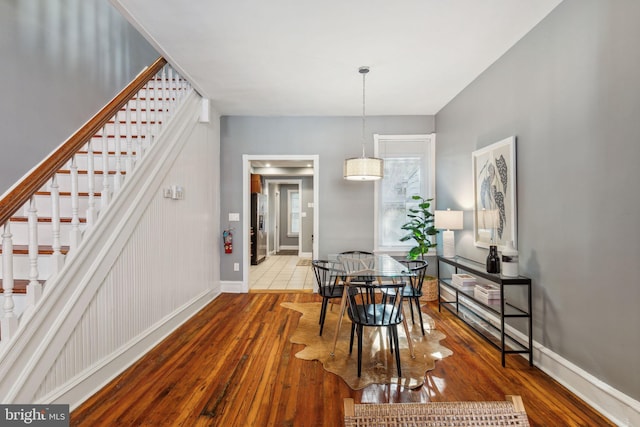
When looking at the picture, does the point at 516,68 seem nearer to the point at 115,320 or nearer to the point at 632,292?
the point at 632,292

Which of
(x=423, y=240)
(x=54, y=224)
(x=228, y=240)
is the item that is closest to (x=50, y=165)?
(x=54, y=224)

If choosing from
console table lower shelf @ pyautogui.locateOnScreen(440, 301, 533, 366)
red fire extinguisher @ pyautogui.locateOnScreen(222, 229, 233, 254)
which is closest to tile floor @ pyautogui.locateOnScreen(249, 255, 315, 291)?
red fire extinguisher @ pyautogui.locateOnScreen(222, 229, 233, 254)

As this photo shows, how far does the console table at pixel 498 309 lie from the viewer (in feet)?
8.07

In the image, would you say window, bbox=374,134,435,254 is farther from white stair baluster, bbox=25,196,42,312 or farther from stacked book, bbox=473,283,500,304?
white stair baluster, bbox=25,196,42,312

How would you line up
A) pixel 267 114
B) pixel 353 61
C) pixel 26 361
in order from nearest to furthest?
1. pixel 26 361
2. pixel 353 61
3. pixel 267 114

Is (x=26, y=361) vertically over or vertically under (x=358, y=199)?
under

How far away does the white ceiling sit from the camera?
7.42 ft

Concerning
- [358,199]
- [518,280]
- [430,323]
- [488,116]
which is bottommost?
[430,323]

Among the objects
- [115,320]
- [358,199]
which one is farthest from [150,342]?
[358,199]

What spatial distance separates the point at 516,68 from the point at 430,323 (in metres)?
2.75

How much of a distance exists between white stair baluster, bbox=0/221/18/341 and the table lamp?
385 cm

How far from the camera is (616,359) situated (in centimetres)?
181

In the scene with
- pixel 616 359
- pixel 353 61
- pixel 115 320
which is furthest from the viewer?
pixel 353 61

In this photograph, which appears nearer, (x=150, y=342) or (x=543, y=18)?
(x=543, y=18)
